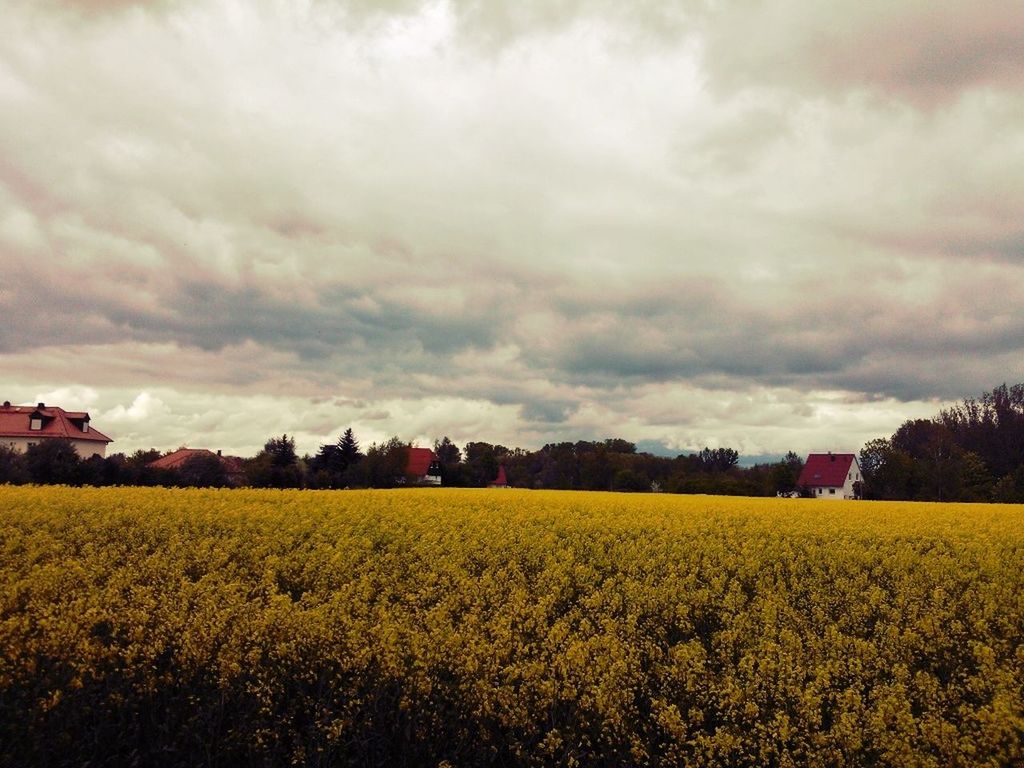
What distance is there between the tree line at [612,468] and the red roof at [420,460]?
7.34 feet

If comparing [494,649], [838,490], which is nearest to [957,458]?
[838,490]

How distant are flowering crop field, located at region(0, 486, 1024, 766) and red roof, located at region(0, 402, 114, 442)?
2036 inches

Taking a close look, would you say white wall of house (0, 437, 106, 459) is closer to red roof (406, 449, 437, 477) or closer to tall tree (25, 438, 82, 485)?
tall tree (25, 438, 82, 485)

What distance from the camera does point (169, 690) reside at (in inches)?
335

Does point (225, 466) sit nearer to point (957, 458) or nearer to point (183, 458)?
point (183, 458)

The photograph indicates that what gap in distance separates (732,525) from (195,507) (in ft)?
34.1

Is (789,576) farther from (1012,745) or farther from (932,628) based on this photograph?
(1012,745)

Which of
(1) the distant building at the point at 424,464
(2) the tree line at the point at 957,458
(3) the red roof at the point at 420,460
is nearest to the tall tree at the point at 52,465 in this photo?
(3) the red roof at the point at 420,460

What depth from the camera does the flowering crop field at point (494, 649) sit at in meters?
7.60

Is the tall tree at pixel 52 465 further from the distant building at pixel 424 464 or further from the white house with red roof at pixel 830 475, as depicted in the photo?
the white house with red roof at pixel 830 475

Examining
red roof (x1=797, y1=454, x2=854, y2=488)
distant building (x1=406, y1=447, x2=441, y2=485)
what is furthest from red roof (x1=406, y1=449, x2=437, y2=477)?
red roof (x1=797, y1=454, x2=854, y2=488)

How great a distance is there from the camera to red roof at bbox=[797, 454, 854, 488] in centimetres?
7662

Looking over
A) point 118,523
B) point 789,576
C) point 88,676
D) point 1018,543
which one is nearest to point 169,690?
point 88,676

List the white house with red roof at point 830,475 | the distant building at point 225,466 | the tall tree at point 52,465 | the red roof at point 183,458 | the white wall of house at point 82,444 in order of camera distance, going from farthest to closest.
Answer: the white house with red roof at point 830,475
the red roof at point 183,458
the white wall of house at point 82,444
the distant building at point 225,466
the tall tree at point 52,465
